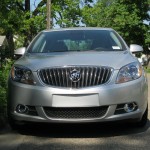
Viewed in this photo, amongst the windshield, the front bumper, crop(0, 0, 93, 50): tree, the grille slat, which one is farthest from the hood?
crop(0, 0, 93, 50): tree

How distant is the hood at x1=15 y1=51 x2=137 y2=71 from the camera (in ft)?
21.4

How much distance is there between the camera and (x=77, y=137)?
6.62 metres

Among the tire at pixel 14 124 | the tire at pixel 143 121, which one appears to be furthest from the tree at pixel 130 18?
the tire at pixel 14 124

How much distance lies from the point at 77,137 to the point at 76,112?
0.44 m

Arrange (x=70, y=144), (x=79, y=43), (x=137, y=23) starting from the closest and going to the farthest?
(x=70, y=144) → (x=79, y=43) → (x=137, y=23)

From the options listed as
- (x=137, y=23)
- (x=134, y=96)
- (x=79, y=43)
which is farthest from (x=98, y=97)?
(x=137, y=23)

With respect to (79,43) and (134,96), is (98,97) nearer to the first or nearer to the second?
(134,96)

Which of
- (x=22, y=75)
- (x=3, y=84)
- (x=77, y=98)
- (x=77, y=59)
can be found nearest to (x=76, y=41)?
(x=77, y=59)

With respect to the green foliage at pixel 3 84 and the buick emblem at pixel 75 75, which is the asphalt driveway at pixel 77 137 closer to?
the buick emblem at pixel 75 75

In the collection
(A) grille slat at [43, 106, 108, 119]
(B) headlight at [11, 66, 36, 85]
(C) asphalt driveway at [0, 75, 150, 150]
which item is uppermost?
(B) headlight at [11, 66, 36, 85]

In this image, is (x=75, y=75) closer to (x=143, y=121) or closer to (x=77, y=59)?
(x=77, y=59)

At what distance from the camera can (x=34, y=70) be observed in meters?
6.52

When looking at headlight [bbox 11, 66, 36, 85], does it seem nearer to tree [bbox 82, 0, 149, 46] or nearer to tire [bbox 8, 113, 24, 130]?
tire [bbox 8, 113, 24, 130]

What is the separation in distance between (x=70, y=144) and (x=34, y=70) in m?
1.12
